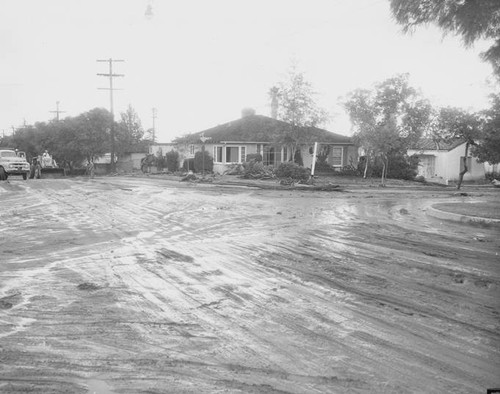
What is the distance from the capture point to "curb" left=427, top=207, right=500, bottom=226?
517 inches

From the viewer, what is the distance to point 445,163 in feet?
148

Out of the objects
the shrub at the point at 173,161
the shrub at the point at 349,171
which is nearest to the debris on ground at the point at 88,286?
the shrub at the point at 349,171

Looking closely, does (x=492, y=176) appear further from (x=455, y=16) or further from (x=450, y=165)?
(x=455, y=16)

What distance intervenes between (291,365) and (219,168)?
41.5 m

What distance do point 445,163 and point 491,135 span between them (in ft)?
57.7

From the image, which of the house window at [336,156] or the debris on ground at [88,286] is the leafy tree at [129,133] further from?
the debris on ground at [88,286]

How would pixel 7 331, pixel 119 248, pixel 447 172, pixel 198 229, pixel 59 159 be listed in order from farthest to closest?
pixel 59 159
pixel 447 172
pixel 198 229
pixel 119 248
pixel 7 331

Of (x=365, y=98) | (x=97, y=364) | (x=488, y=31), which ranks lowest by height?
(x=97, y=364)

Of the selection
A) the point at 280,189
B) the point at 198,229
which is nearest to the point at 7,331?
the point at 198,229

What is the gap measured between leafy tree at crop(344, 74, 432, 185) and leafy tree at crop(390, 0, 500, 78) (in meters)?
24.4

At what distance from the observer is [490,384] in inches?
150

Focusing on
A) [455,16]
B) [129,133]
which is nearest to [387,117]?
[455,16]

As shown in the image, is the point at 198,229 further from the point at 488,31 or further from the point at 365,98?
the point at 365,98

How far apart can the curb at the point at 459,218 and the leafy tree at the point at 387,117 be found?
63.6ft
